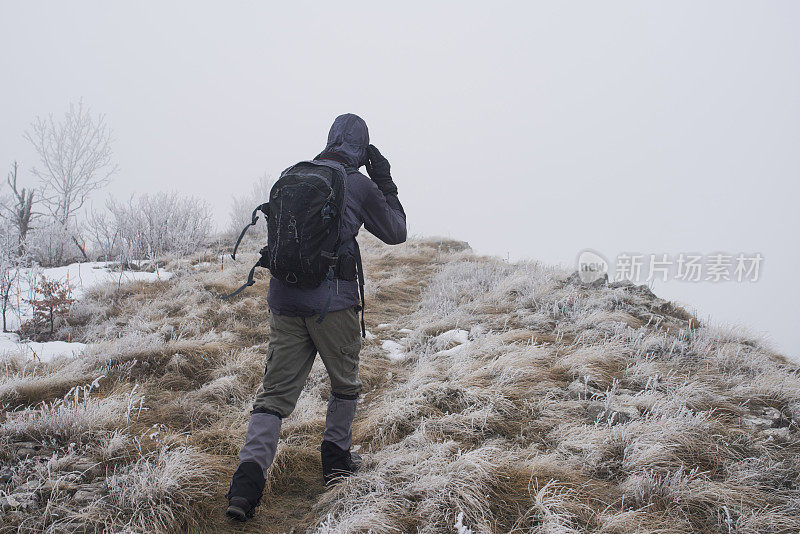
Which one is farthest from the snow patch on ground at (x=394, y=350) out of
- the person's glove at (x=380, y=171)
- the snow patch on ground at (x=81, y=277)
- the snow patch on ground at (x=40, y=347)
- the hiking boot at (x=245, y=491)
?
the snow patch on ground at (x=81, y=277)

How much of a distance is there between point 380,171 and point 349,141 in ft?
0.89

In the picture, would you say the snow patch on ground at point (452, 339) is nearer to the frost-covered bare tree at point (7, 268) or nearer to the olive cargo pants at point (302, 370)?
the olive cargo pants at point (302, 370)

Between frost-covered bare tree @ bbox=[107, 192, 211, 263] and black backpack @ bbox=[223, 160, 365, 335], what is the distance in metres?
8.99

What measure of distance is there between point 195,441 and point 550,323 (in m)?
4.13

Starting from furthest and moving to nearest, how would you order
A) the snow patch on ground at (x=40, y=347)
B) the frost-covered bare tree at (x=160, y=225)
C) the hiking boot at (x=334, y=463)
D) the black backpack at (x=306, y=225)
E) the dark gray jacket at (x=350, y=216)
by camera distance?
the frost-covered bare tree at (x=160, y=225) → the snow patch on ground at (x=40, y=347) → the hiking boot at (x=334, y=463) → the dark gray jacket at (x=350, y=216) → the black backpack at (x=306, y=225)

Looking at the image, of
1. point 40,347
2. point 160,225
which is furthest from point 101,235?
point 40,347

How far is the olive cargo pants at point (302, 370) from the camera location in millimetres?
2488

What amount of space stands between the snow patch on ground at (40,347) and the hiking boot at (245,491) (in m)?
3.16

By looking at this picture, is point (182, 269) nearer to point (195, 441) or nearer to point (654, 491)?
point (195, 441)

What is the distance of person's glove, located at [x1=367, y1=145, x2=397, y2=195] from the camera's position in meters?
2.83

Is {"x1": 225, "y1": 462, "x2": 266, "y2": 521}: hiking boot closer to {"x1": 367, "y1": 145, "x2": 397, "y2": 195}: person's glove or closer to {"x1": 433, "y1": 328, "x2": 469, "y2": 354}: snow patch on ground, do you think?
{"x1": 367, "y1": 145, "x2": 397, "y2": 195}: person's glove

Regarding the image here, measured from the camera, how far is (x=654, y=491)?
2410 mm

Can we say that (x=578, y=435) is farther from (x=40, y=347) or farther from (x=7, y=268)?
(x=7, y=268)

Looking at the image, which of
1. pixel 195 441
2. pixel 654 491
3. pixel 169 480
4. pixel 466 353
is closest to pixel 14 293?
pixel 195 441
